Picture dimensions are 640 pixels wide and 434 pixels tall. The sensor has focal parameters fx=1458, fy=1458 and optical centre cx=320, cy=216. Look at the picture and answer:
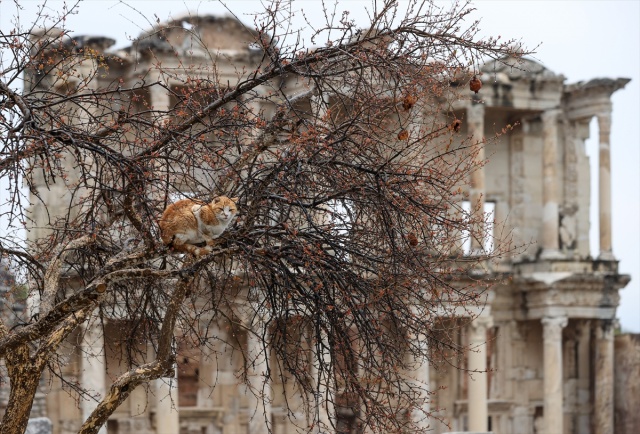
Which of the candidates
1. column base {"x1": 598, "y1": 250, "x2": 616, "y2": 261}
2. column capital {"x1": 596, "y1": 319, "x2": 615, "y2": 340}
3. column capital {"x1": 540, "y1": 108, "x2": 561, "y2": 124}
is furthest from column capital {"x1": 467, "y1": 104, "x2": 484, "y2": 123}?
column capital {"x1": 596, "y1": 319, "x2": 615, "y2": 340}

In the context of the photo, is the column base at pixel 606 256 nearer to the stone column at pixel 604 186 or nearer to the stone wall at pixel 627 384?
the stone column at pixel 604 186

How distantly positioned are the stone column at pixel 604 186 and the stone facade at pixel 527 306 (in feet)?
0.09

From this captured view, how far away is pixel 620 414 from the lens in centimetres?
3183

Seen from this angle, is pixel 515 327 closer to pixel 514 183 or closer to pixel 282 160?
pixel 514 183

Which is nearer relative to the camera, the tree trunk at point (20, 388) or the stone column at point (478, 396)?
the tree trunk at point (20, 388)

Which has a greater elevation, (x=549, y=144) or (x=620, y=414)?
(x=549, y=144)

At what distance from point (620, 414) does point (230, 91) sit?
73.3ft

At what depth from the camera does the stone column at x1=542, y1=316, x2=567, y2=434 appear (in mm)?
30578

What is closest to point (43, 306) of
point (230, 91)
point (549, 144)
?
point (230, 91)

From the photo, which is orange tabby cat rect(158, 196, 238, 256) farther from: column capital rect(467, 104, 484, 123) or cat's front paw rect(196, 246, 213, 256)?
column capital rect(467, 104, 484, 123)

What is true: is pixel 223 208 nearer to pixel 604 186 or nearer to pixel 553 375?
pixel 553 375

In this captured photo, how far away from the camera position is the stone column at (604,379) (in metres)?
31.2

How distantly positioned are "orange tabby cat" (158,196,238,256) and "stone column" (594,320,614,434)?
22.0 m

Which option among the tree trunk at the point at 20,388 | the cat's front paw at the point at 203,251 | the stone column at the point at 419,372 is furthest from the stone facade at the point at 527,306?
the cat's front paw at the point at 203,251
